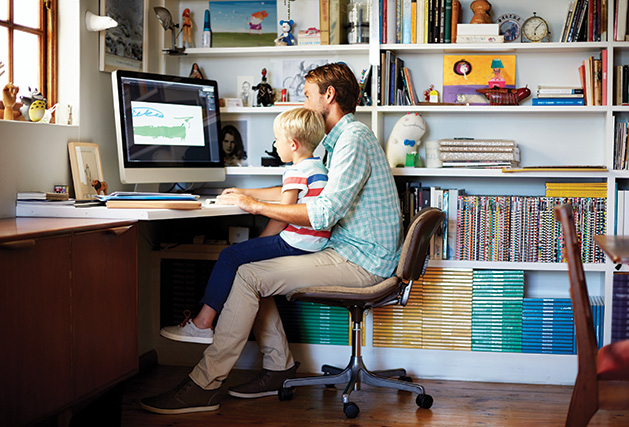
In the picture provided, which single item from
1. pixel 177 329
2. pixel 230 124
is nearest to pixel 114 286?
pixel 177 329

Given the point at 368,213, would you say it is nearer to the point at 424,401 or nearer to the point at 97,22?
the point at 424,401

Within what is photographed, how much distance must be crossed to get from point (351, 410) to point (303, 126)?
1.11 m

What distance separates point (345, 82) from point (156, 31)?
1.20m

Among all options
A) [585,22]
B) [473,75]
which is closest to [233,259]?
[473,75]

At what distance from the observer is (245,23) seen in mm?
3613

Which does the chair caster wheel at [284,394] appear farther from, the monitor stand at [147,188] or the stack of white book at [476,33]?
the stack of white book at [476,33]

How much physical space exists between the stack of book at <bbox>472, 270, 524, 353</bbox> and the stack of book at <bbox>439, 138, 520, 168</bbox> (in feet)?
1.65

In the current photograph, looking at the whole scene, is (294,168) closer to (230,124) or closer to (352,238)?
(352,238)

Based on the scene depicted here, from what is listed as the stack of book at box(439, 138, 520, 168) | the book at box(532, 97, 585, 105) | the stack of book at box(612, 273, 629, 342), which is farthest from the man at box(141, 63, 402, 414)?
the stack of book at box(612, 273, 629, 342)

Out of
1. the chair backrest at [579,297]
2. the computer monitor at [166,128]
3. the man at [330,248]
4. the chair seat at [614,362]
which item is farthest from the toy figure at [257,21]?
the chair seat at [614,362]

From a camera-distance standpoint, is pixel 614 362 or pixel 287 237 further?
pixel 287 237

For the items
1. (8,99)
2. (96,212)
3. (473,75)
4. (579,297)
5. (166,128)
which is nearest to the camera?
(579,297)

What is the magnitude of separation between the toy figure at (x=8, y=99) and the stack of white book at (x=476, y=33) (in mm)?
1949

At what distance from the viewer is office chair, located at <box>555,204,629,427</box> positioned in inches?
66.5
